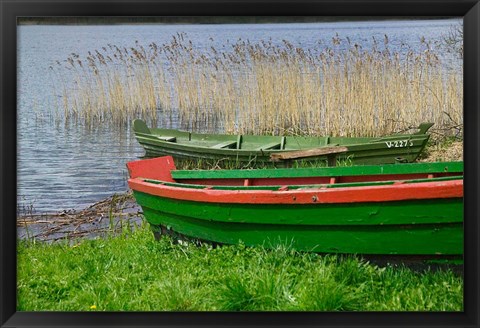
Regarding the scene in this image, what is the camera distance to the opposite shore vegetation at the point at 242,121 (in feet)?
16.0

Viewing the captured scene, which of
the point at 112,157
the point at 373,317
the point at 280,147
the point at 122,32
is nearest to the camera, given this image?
the point at 373,317

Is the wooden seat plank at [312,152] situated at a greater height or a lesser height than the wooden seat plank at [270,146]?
lesser

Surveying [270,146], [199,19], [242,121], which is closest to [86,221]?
[242,121]

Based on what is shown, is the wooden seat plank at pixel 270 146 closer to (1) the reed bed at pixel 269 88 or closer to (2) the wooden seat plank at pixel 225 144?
(1) the reed bed at pixel 269 88

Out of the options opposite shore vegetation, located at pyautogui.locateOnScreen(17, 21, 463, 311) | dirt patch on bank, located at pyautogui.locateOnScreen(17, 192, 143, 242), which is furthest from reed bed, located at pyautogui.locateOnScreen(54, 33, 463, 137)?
dirt patch on bank, located at pyautogui.locateOnScreen(17, 192, 143, 242)

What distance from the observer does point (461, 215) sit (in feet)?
15.6

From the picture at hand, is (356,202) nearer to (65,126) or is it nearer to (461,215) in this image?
(461,215)

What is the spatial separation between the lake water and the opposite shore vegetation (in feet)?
0.30

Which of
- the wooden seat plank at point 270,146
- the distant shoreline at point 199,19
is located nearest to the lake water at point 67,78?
the distant shoreline at point 199,19

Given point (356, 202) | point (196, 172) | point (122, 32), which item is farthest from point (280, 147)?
point (122, 32)

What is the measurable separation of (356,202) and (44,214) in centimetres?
195

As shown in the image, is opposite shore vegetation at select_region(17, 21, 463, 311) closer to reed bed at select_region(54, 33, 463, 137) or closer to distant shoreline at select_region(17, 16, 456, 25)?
reed bed at select_region(54, 33, 463, 137)
